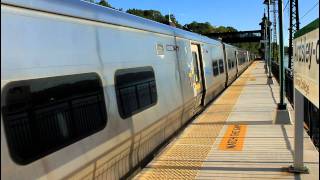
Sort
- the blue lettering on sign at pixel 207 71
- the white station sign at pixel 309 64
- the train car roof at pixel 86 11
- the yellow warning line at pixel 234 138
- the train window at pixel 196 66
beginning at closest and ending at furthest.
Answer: the white station sign at pixel 309 64, the train car roof at pixel 86 11, the yellow warning line at pixel 234 138, the train window at pixel 196 66, the blue lettering on sign at pixel 207 71

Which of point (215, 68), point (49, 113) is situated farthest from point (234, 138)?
point (215, 68)

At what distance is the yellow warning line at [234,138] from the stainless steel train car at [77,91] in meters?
1.19

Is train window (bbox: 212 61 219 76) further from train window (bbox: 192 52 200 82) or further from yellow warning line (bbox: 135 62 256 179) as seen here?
yellow warning line (bbox: 135 62 256 179)

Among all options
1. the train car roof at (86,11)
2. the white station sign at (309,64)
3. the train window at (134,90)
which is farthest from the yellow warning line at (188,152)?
the white station sign at (309,64)

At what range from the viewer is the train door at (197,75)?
43.9ft

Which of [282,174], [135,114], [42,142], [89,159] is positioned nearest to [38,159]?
[42,142]

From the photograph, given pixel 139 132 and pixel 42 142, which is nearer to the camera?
pixel 42 142

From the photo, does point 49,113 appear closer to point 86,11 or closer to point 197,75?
point 86,11

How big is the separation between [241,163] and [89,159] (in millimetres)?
2892

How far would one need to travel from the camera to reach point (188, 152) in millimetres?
8461

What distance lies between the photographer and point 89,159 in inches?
210

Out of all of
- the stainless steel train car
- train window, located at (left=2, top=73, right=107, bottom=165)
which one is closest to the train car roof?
the stainless steel train car

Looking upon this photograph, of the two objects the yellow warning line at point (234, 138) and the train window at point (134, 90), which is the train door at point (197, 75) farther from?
the train window at point (134, 90)

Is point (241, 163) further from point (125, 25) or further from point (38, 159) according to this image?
point (38, 159)
